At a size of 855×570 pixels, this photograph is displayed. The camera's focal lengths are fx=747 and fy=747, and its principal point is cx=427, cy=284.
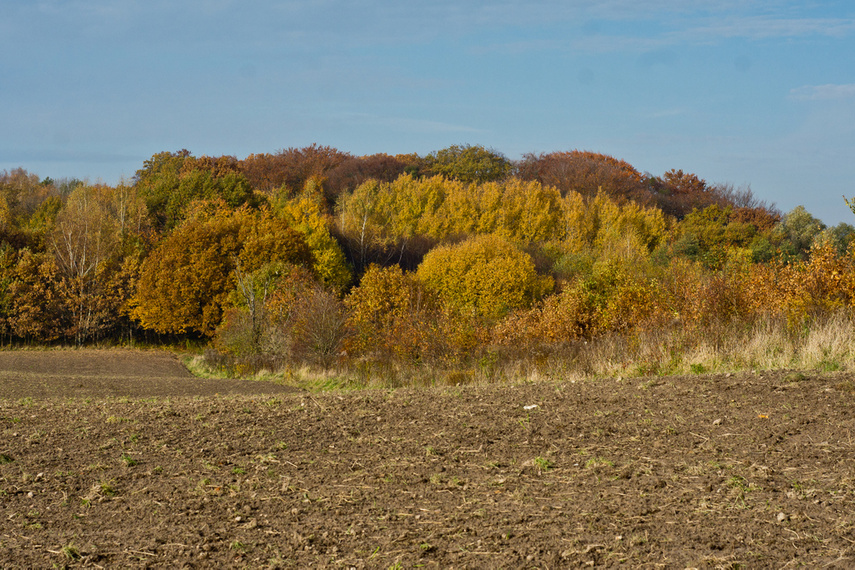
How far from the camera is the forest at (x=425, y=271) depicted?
1506 centimetres

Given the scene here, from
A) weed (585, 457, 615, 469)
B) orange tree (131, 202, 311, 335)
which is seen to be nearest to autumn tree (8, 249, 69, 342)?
orange tree (131, 202, 311, 335)

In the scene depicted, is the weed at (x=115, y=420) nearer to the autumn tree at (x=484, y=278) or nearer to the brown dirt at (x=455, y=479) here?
the brown dirt at (x=455, y=479)

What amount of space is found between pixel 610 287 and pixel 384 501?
25.8 meters

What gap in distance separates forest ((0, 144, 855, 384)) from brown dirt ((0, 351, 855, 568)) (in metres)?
3.55

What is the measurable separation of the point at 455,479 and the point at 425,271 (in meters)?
43.7

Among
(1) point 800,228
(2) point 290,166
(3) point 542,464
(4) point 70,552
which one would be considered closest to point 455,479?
(3) point 542,464

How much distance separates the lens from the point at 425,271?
50.2 metres

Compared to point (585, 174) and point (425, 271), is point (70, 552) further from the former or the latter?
point (585, 174)

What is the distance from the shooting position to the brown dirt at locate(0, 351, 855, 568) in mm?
4895

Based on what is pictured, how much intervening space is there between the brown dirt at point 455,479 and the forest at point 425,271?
140 inches

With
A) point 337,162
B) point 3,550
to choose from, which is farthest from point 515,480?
point 337,162

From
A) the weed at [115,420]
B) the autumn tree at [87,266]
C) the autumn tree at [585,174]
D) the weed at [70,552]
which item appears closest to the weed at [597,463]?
the weed at [70,552]

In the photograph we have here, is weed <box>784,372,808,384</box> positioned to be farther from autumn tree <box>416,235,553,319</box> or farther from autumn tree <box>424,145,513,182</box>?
autumn tree <box>424,145,513,182</box>

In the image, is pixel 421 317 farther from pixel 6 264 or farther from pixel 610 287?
pixel 6 264
